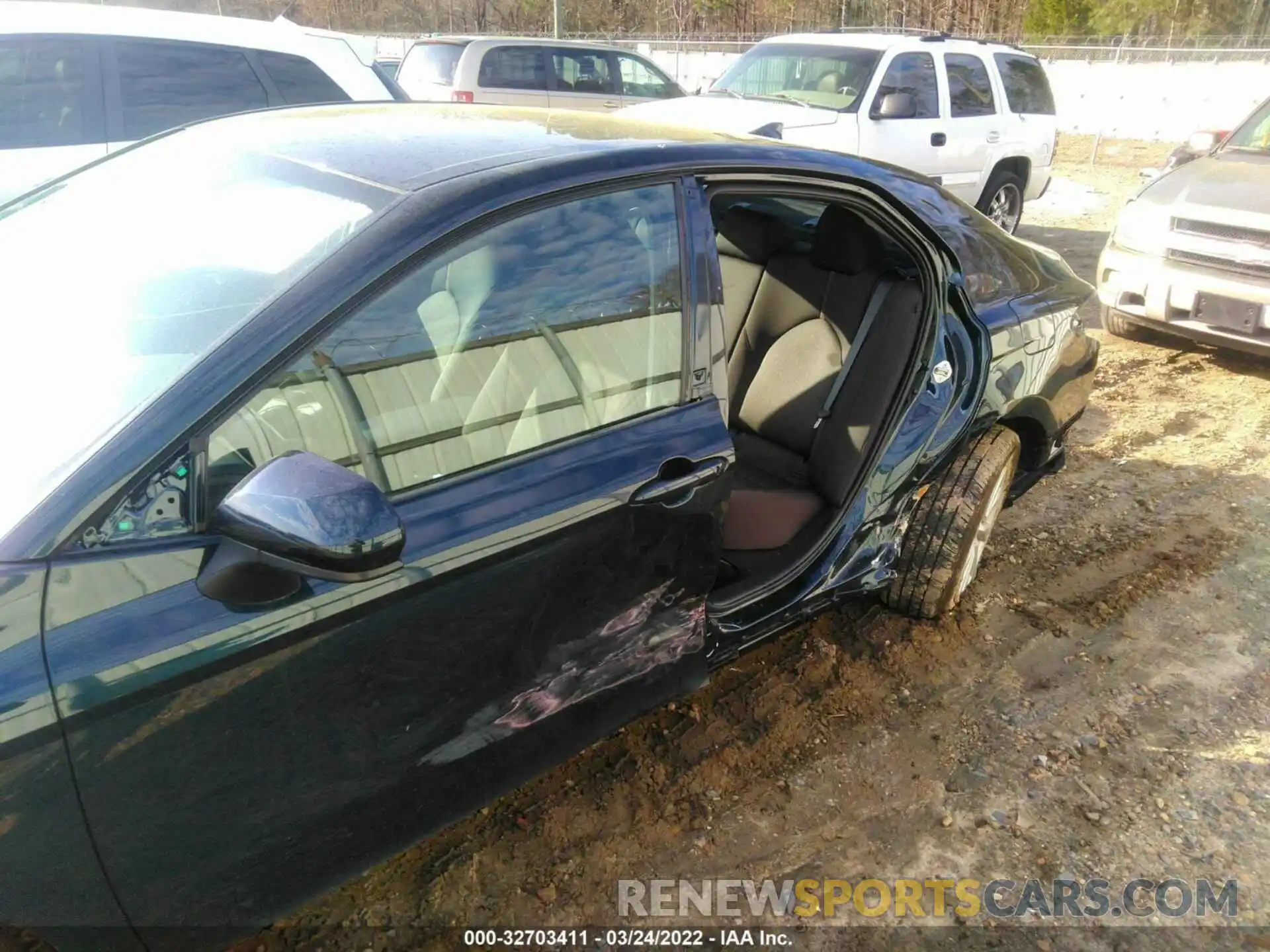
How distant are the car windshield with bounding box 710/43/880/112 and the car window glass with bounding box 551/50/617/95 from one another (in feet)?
10.5

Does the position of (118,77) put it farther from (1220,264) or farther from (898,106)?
(1220,264)

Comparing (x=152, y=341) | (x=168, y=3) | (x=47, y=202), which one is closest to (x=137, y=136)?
(x=47, y=202)

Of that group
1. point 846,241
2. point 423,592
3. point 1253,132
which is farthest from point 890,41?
point 423,592

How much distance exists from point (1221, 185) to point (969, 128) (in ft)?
11.2

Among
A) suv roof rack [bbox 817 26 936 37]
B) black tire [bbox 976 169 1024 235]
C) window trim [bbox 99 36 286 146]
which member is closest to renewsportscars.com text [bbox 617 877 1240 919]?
window trim [bbox 99 36 286 146]

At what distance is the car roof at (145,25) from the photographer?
15.5 feet

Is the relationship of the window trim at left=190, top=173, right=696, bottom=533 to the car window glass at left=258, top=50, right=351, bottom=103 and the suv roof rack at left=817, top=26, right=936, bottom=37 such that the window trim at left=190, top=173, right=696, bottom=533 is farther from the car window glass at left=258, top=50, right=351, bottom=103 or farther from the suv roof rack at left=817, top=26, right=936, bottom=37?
the suv roof rack at left=817, top=26, right=936, bottom=37

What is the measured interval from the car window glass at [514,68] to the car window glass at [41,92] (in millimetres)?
6248

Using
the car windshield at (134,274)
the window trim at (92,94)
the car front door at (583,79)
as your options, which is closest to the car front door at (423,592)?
the car windshield at (134,274)

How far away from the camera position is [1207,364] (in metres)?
5.86

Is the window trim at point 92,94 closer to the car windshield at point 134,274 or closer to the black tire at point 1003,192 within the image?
the car windshield at point 134,274

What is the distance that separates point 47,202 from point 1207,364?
6311mm

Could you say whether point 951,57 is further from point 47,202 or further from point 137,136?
point 47,202

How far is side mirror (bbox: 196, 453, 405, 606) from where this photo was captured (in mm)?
1354
